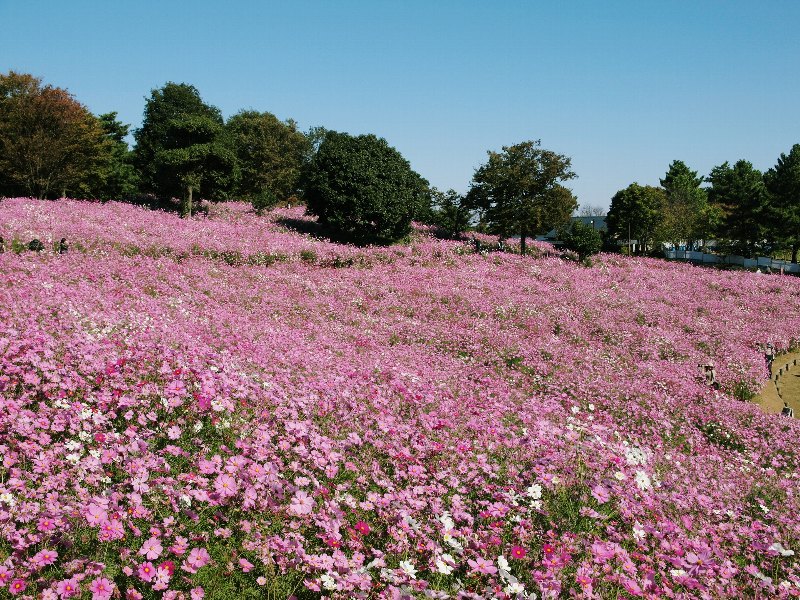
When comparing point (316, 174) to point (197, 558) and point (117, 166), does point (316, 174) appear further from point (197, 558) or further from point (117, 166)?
point (197, 558)

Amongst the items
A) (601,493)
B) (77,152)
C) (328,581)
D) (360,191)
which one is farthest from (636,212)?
(328,581)

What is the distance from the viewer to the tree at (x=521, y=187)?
37.4 meters

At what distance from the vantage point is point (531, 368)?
14.1 meters

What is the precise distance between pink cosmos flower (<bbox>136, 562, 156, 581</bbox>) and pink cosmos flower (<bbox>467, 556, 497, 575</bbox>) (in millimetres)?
2325

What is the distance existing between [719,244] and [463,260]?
39843 mm

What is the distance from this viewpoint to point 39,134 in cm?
3312

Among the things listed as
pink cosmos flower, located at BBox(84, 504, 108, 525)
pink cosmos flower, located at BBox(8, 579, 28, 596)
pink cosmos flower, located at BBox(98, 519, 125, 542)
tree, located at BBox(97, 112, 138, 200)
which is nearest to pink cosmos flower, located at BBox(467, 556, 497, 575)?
pink cosmos flower, located at BBox(98, 519, 125, 542)

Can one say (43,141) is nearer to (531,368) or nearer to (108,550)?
(531,368)

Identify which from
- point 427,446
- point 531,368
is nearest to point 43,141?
A: point 531,368

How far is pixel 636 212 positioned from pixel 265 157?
135 ft

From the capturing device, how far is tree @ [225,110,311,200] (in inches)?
2120

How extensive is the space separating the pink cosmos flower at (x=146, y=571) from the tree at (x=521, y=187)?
36.7 metres

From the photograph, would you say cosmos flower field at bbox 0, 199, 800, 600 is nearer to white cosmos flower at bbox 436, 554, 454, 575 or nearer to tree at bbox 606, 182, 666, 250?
white cosmos flower at bbox 436, 554, 454, 575

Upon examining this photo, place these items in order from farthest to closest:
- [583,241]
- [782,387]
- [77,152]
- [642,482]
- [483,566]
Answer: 1. [583,241]
2. [77,152]
3. [782,387]
4. [642,482]
5. [483,566]
